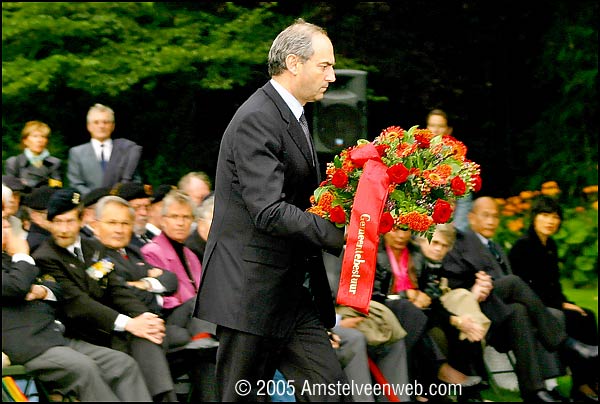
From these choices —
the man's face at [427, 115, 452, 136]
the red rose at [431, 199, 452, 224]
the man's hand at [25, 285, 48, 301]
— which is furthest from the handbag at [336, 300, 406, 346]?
the red rose at [431, 199, 452, 224]

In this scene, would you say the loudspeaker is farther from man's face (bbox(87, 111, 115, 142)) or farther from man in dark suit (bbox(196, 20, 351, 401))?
man in dark suit (bbox(196, 20, 351, 401))

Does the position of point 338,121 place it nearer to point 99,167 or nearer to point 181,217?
point 99,167

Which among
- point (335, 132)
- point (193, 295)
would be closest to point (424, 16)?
point (335, 132)

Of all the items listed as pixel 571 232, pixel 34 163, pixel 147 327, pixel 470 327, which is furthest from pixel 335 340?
pixel 571 232

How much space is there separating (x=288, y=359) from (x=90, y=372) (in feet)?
6.97

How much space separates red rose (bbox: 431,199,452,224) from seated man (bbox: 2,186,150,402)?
266 cm

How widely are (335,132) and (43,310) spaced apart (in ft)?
12.7

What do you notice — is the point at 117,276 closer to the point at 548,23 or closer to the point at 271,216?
the point at 271,216

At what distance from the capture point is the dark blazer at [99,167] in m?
9.34

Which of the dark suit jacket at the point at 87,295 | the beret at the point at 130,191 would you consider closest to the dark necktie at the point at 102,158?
the beret at the point at 130,191

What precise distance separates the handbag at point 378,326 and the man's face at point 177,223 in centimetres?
109

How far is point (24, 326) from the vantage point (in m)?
6.46

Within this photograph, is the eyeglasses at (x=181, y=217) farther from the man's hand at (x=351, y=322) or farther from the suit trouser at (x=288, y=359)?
the suit trouser at (x=288, y=359)

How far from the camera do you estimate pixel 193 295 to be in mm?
7309
